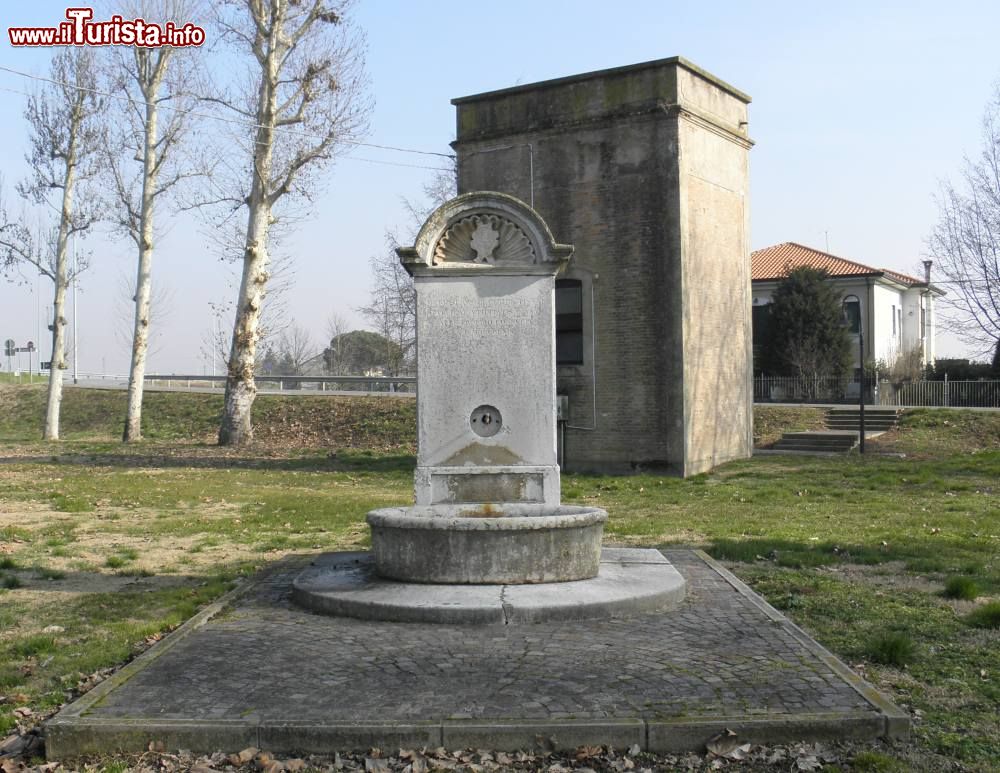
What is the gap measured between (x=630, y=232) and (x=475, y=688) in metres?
15.4

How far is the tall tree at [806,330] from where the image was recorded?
41.6 meters

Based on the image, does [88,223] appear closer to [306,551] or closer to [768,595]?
[306,551]

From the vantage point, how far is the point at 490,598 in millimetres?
7363

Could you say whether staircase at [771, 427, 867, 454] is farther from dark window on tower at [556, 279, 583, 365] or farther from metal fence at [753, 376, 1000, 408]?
metal fence at [753, 376, 1000, 408]

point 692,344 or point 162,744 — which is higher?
point 692,344

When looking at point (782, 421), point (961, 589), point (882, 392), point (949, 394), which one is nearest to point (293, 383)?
point (882, 392)

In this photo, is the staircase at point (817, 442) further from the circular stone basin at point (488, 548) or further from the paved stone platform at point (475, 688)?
the paved stone platform at point (475, 688)

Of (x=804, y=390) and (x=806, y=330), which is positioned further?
(x=806, y=330)

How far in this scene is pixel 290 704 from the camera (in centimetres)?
541

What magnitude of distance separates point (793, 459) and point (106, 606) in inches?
666

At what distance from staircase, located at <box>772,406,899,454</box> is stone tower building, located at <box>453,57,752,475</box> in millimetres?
4552

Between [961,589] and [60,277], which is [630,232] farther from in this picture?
[60,277]

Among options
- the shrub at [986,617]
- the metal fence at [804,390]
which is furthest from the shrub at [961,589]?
the metal fence at [804,390]

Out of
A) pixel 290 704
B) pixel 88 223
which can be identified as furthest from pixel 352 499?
pixel 88 223
